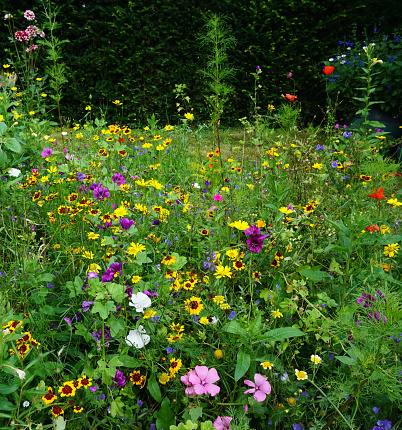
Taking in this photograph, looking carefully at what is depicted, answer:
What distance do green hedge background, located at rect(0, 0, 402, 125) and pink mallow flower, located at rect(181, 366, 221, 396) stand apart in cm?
485

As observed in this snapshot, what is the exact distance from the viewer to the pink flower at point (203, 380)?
1.17m

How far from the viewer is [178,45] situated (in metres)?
6.01

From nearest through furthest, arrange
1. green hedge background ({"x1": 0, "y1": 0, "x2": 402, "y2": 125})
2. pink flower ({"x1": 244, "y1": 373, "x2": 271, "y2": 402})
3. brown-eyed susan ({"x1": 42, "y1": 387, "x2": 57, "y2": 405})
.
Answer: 1. brown-eyed susan ({"x1": 42, "y1": 387, "x2": 57, "y2": 405})
2. pink flower ({"x1": 244, "y1": 373, "x2": 271, "y2": 402})
3. green hedge background ({"x1": 0, "y1": 0, "x2": 402, "y2": 125})

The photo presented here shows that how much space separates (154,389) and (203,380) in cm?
24

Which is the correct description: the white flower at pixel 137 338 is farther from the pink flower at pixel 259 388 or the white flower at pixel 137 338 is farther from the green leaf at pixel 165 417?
the pink flower at pixel 259 388

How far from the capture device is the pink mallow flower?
1170mm

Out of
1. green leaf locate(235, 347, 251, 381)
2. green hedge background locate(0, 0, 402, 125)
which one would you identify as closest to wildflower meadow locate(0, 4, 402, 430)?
green leaf locate(235, 347, 251, 381)

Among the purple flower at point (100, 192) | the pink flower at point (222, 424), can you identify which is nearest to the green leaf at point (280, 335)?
the pink flower at point (222, 424)

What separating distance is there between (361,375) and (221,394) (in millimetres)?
538

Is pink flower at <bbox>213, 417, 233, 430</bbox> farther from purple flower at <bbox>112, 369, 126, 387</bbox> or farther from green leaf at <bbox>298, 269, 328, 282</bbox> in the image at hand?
green leaf at <bbox>298, 269, 328, 282</bbox>

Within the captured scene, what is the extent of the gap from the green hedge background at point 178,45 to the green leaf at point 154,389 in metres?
4.76

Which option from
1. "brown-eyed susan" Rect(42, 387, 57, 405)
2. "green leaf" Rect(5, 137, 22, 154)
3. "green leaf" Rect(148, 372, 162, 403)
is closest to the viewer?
"brown-eyed susan" Rect(42, 387, 57, 405)

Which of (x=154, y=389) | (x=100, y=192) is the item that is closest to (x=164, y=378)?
(x=154, y=389)

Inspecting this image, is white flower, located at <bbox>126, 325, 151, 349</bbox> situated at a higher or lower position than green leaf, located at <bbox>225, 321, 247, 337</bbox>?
lower
